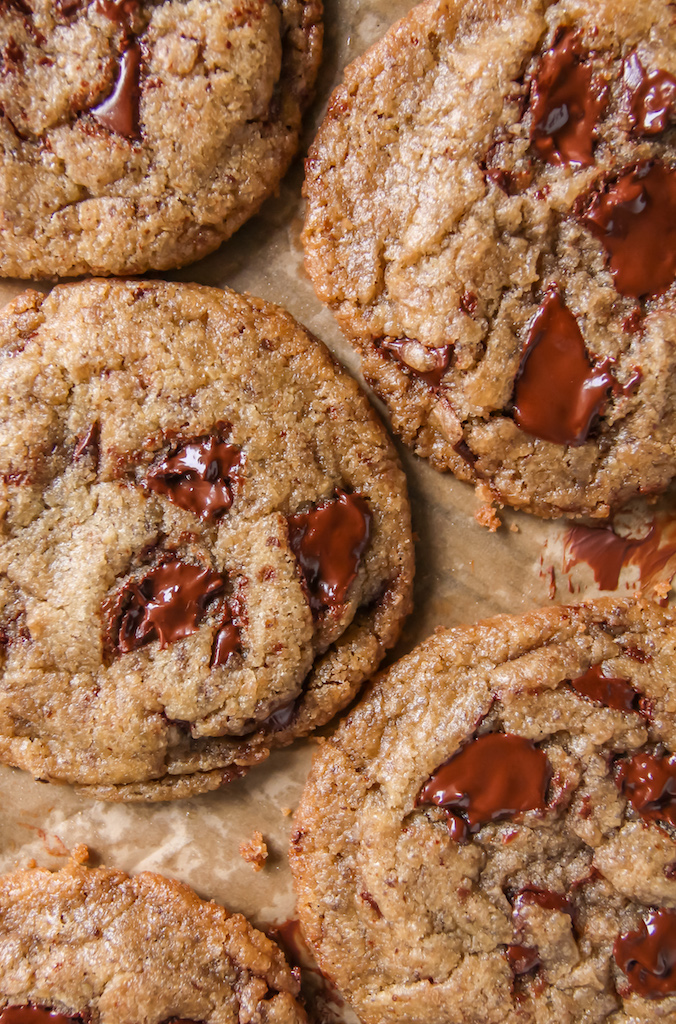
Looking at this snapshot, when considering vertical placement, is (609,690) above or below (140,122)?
below

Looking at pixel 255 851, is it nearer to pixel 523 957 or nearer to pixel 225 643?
pixel 225 643

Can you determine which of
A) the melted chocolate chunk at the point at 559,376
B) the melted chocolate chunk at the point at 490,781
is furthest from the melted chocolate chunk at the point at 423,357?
the melted chocolate chunk at the point at 490,781

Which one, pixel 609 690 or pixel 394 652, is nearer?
pixel 609 690

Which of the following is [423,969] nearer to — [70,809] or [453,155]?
[70,809]

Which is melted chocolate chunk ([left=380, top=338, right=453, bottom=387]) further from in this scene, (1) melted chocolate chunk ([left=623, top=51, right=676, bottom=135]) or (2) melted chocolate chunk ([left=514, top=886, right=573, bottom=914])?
(2) melted chocolate chunk ([left=514, top=886, right=573, bottom=914])

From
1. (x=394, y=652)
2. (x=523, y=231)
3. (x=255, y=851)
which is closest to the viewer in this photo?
(x=523, y=231)

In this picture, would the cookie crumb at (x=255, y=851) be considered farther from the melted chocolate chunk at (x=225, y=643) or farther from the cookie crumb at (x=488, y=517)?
the cookie crumb at (x=488, y=517)

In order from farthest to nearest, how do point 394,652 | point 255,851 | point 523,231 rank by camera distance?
point 394,652
point 255,851
point 523,231

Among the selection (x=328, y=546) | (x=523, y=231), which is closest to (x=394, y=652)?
(x=328, y=546)
